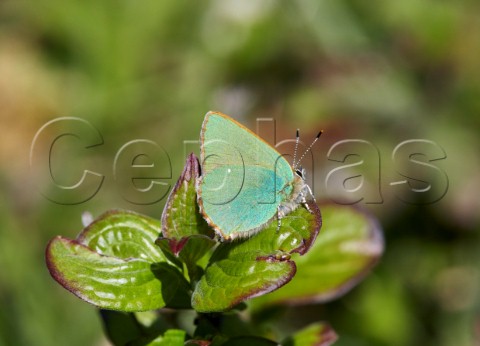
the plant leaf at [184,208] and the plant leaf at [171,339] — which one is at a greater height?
the plant leaf at [184,208]

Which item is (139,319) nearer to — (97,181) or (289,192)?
(289,192)

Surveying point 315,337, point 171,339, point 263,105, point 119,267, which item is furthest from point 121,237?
point 263,105

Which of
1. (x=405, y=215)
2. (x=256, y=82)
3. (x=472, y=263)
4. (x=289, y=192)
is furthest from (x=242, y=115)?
(x=289, y=192)

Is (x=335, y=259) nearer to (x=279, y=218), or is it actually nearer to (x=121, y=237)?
(x=279, y=218)

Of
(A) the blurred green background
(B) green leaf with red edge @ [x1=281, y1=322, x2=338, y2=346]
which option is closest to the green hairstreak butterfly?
(B) green leaf with red edge @ [x1=281, y1=322, x2=338, y2=346]

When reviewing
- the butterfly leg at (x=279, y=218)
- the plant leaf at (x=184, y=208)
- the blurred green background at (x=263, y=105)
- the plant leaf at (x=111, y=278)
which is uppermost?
the plant leaf at (x=184, y=208)

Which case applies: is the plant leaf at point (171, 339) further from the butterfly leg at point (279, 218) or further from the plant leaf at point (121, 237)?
the butterfly leg at point (279, 218)

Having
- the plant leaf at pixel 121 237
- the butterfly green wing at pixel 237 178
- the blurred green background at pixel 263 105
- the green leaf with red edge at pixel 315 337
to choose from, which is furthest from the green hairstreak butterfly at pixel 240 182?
the blurred green background at pixel 263 105
